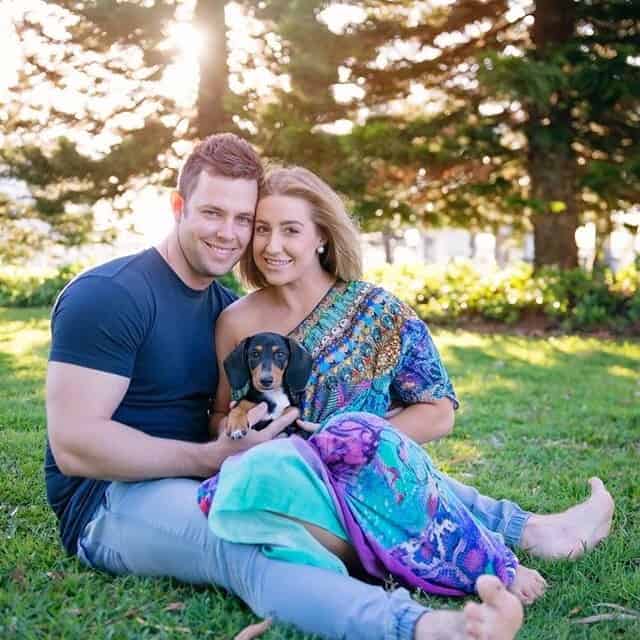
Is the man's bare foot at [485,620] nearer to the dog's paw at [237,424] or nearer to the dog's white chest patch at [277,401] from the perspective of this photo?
the dog's paw at [237,424]

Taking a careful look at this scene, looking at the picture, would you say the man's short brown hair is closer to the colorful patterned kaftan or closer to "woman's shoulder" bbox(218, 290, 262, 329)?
"woman's shoulder" bbox(218, 290, 262, 329)

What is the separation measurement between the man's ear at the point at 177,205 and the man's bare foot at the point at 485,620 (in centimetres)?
175

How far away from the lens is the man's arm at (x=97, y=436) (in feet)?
8.84

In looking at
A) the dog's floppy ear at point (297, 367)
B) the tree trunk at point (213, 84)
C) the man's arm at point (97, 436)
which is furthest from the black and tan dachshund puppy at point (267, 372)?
the tree trunk at point (213, 84)

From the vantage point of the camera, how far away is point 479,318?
39.5 feet

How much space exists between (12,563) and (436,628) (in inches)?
63.9

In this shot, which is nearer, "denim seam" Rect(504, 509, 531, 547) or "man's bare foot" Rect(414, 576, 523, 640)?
"man's bare foot" Rect(414, 576, 523, 640)

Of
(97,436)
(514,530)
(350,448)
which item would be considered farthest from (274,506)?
(514,530)

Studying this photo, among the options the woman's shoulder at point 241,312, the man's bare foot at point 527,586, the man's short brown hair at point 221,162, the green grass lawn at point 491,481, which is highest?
the man's short brown hair at point 221,162

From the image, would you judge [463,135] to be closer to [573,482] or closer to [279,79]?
[279,79]

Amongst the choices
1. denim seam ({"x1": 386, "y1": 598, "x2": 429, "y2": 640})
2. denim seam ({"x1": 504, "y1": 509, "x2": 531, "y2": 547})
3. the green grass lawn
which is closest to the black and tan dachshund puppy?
the green grass lawn

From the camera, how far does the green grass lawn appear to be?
2541mm

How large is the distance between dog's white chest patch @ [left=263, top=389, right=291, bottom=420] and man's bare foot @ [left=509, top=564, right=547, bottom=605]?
1.00 metres

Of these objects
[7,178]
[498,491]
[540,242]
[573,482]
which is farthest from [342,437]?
[7,178]
